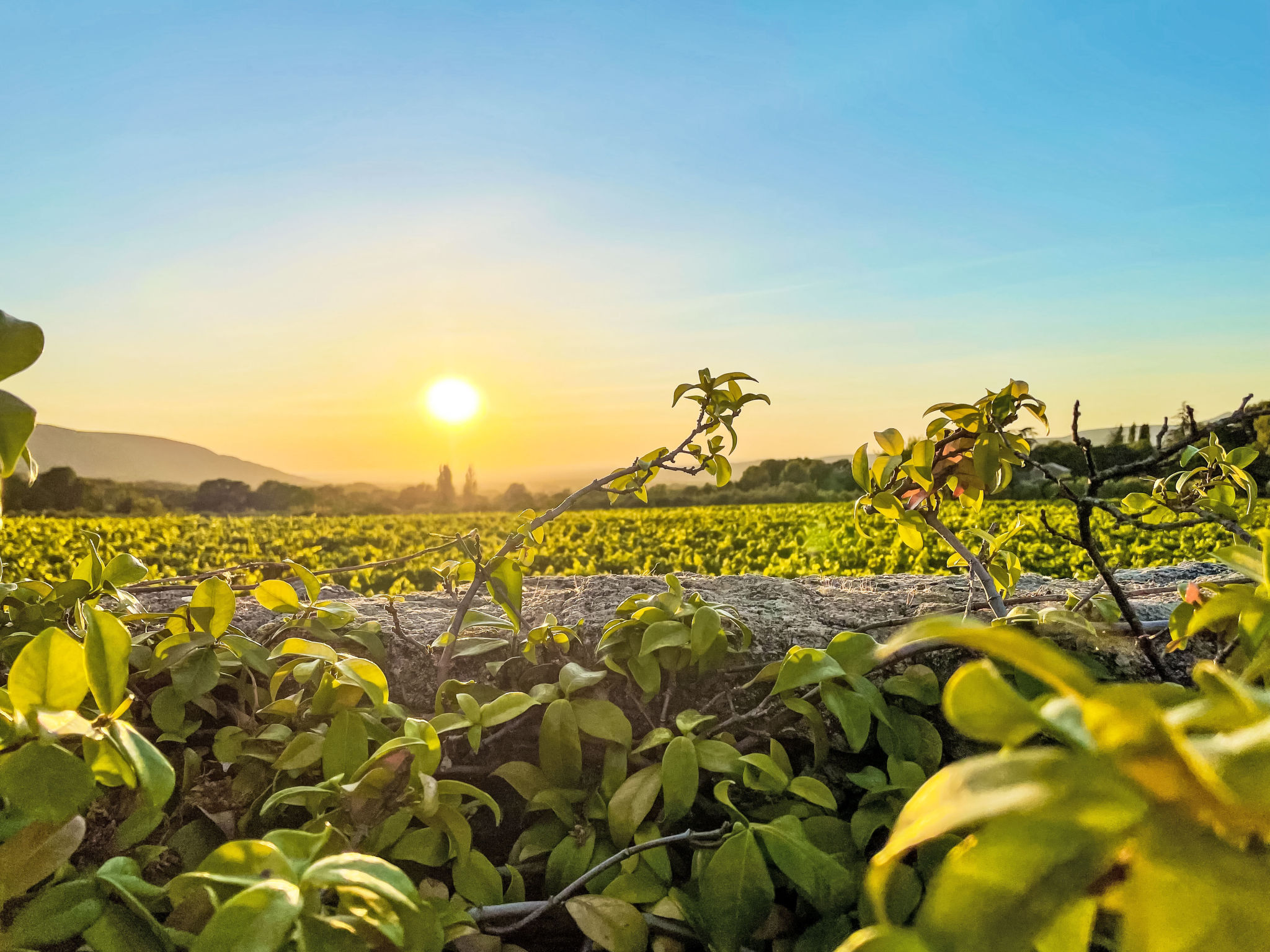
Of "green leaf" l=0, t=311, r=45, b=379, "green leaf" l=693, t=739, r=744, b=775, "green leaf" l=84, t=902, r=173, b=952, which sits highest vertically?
"green leaf" l=0, t=311, r=45, b=379

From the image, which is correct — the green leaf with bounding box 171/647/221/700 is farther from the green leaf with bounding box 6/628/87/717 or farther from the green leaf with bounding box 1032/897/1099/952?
the green leaf with bounding box 1032/897/1099/952

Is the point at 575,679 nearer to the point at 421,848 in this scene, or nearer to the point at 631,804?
the point at 631,804

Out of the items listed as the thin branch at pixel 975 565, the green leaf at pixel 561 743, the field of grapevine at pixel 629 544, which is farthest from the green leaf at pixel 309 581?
the field of grapevine at pixel 629 544

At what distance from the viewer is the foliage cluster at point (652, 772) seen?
0.41 meters

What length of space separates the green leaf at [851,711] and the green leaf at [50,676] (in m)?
1.03

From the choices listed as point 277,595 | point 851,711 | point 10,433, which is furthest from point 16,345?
point 851,711

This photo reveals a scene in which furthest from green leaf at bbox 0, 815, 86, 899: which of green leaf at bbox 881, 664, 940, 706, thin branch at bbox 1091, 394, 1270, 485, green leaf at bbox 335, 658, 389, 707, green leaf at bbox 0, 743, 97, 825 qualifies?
thin branch at bbox 1091, 394, 1270, 485

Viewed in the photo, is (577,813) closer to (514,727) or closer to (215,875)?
(514,727)

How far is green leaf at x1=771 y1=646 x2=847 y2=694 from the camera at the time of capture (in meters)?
1.21

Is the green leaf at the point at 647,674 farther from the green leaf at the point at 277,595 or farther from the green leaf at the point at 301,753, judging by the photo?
the green leaf at the point at 277,595

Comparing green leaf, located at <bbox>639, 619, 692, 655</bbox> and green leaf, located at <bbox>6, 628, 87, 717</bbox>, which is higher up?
green leaf, located at <bbox>6, 628, 87, 717</bbox>

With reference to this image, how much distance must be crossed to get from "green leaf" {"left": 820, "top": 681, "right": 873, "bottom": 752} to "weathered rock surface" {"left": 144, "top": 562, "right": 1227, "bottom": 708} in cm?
34

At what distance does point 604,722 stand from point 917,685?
60cm

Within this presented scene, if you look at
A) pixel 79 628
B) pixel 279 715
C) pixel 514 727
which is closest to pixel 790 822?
pixel 514 727
